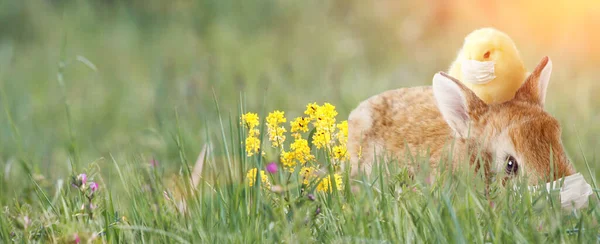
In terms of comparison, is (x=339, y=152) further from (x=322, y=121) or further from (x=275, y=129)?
(x=275, y=129)

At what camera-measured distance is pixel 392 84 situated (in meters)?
6.11

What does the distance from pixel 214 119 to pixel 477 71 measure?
2.45 meters

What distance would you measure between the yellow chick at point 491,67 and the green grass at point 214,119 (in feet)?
1.56

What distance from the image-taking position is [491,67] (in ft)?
12.2

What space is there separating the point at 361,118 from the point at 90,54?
177 inches

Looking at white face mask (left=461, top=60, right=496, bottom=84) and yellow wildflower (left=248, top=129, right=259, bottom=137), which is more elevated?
white face mask (left=461, top=60, right=496, bottom=84)

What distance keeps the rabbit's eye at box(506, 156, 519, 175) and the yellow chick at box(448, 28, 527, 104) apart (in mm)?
397

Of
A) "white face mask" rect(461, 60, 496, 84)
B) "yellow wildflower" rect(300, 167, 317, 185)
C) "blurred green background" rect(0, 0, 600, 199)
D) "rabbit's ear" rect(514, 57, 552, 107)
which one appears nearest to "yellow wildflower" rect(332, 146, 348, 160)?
"yellow wildflower" rect(300, 167, 317, 185)

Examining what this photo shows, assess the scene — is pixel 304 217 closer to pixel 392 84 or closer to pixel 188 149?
pixel 188 149

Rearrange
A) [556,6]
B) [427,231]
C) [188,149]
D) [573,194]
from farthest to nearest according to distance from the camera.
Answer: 1. [556,6]
2. [188,149]
3. [573,194]
4. [427,231]

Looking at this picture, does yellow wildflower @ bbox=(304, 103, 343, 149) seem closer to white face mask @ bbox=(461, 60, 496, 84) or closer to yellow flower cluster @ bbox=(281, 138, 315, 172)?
yellow flower cluster @ bbox=(281, 138, 315, 172)

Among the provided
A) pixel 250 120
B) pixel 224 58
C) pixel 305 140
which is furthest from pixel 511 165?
pixel 224 58

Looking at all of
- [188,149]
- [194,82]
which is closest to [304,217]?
[188,149]

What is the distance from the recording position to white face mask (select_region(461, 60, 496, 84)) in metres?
3.73
